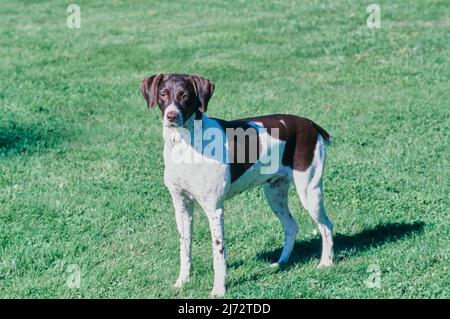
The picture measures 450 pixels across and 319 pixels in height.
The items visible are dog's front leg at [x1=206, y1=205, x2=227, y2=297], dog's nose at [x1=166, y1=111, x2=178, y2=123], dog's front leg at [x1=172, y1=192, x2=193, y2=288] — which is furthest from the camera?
dog's front leg at [x1=172, y1=192, x2=193, y2=288]

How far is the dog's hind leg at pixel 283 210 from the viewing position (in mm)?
6980

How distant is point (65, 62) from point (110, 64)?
0.84m

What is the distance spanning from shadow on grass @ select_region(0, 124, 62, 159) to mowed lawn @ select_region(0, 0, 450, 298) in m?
0.04

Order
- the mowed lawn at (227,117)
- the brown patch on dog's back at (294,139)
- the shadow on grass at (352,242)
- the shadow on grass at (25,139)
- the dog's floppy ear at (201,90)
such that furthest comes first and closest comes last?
the shadow on grass at (25,139), the shadow on grass at (352,242), the mowed lawn at (227,117), the brown patch on dog's back at (294,139), the dog's floppy ear at (201,90)

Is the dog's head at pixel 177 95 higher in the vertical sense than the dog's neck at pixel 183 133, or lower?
higher

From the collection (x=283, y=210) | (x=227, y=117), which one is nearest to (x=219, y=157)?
(x=283, y=210)

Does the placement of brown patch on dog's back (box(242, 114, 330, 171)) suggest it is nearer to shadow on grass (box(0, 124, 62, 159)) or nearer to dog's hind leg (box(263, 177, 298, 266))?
dog's hind leg (box(263, 177, 298, 266))

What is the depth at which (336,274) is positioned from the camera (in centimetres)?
668

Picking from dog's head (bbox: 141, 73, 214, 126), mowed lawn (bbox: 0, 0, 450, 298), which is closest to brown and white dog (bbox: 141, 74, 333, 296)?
dog's head (bbox: 141, 73, 214, 126)

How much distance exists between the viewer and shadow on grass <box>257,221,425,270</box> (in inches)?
281

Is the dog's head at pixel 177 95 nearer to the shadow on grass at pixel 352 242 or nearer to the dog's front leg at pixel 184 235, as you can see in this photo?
the dog's front leg at pixel 184 235

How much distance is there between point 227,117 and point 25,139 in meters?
2.79

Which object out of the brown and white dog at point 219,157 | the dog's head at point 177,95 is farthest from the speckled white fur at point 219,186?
the dog's head at point 177,95
